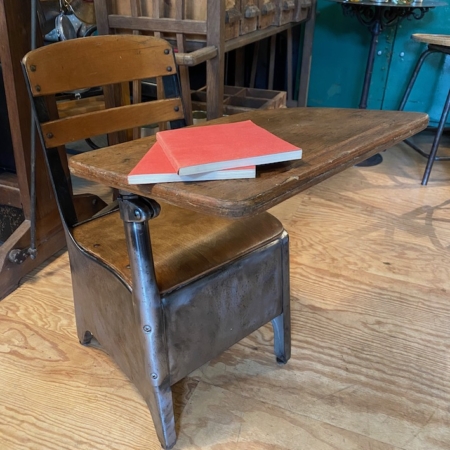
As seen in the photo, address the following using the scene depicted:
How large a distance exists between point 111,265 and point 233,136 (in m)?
0.40

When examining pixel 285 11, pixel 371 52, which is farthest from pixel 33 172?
pixel 371 52

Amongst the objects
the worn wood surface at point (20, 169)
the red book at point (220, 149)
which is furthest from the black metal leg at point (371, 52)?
the red book at point (220, 149)

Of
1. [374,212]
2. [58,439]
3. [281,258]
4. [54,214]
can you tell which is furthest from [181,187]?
[374,212]

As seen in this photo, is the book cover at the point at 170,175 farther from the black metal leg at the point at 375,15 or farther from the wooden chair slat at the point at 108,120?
the black metal leg at the point at 375,15

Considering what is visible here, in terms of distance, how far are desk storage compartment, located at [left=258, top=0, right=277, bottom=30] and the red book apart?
147 centimetres

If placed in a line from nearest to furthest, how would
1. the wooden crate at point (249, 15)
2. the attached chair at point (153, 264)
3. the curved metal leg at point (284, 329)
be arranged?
the attached chair at point (153, 264) → the curved metal leg at point (284, 329) → the wooden crate at point (249, 15)

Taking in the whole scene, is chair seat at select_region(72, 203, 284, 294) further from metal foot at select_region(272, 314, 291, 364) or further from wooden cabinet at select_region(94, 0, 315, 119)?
wooden cabinet at select_region(94, 0, 315, 119)

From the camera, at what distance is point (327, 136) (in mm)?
966

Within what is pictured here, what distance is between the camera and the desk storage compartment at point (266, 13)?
2.19m

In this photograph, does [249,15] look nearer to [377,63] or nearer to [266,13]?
[266,13]

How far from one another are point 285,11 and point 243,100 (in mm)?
509

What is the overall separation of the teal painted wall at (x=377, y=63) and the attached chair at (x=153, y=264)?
211 cm

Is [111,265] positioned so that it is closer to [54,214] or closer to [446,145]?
[54,214]

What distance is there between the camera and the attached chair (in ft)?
3.35
